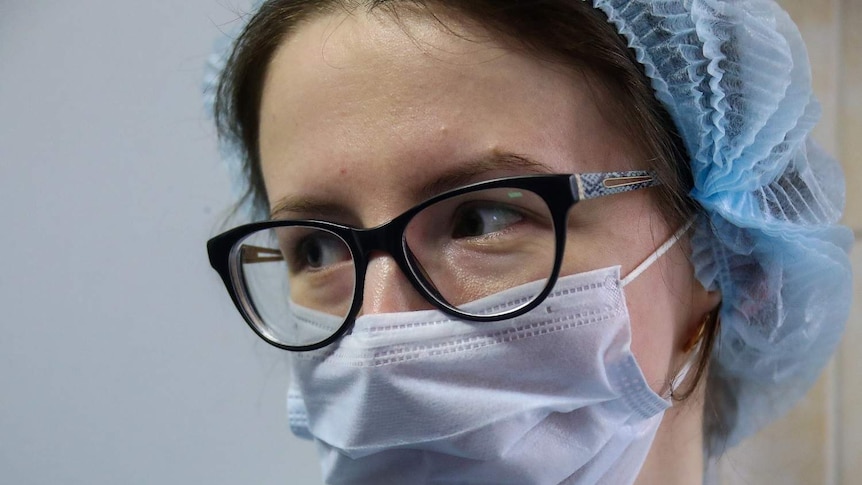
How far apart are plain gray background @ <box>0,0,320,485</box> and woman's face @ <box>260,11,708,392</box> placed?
1.50 feet

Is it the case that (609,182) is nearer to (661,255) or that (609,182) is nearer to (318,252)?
(661,255)

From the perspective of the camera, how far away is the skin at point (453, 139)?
0.67 metres

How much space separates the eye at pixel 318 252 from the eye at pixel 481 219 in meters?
0.17

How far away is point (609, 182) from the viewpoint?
2.19 feet

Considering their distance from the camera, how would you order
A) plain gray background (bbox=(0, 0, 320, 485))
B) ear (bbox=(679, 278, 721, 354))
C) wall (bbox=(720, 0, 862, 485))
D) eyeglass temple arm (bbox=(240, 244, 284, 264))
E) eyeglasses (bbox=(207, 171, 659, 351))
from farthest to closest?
wall (bbox=(720, 0, 862, 485)) < plain gray background (bbox=(0, 0, 320, 485)) < eyeglass temple arm (bbox=(240, 244, 284, 264)) < ear (bbox=(679, 278, 721, 354)) < eyeglasses (bbox=(207, 171, 659, 351))

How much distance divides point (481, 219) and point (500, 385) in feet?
0.55

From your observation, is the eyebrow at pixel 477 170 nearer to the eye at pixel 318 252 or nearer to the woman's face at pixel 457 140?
the woman's face at pixel 457 140

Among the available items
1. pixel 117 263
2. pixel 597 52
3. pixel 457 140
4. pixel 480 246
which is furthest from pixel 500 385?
pixel 117 263

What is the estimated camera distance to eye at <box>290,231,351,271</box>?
828 millimetres

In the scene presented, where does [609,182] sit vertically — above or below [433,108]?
below

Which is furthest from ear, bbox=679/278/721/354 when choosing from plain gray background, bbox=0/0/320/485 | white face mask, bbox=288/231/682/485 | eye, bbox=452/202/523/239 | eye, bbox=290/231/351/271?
plain gray background, bbox=0/0/320/485

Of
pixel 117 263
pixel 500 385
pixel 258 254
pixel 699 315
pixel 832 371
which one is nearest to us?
pixel 500 385

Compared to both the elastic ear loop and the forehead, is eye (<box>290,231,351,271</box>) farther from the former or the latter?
the elastic ear loop

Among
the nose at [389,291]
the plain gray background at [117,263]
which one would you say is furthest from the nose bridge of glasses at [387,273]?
the plain gray background at [117,263]
